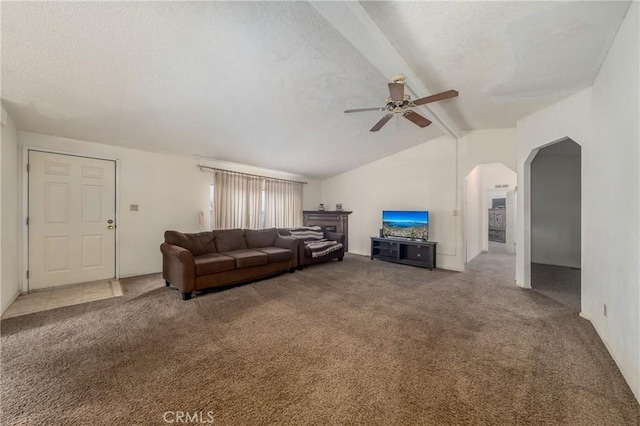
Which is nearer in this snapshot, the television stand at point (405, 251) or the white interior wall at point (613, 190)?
Answer: the white interior wall at point (613, 190)

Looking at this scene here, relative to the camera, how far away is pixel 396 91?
2326mm

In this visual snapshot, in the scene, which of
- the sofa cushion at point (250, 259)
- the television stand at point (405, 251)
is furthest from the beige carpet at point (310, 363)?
the television stand at point (405, 251)

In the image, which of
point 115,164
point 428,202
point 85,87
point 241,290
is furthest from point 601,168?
point 115,164

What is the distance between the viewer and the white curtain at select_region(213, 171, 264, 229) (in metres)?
5.02

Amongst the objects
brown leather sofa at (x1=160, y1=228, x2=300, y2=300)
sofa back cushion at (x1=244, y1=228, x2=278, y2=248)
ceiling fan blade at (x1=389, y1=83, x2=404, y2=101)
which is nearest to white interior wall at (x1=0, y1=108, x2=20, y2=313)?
brown leather sofa at (x1=160, y1=228, x2=300, y2=300)

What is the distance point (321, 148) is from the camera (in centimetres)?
498

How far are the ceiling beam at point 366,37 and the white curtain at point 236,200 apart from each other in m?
3.76

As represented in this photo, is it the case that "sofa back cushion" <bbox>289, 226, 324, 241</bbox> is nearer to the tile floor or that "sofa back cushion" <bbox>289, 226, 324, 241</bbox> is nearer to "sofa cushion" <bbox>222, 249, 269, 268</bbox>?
"sofa cushion" <bbox>222, 249, 269, 268</bbox>

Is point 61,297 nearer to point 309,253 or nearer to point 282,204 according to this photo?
point 309,253

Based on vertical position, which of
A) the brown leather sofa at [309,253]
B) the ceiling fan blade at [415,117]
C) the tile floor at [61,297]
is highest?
the ceiling fan blade at [415,117]

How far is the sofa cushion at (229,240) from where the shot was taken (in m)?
4.33

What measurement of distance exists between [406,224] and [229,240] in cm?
369

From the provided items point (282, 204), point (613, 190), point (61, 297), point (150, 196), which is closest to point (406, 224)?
point (282, 204)

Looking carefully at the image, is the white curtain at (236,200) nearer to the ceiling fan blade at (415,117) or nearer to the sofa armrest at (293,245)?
the sofa armrest at (293,245)
